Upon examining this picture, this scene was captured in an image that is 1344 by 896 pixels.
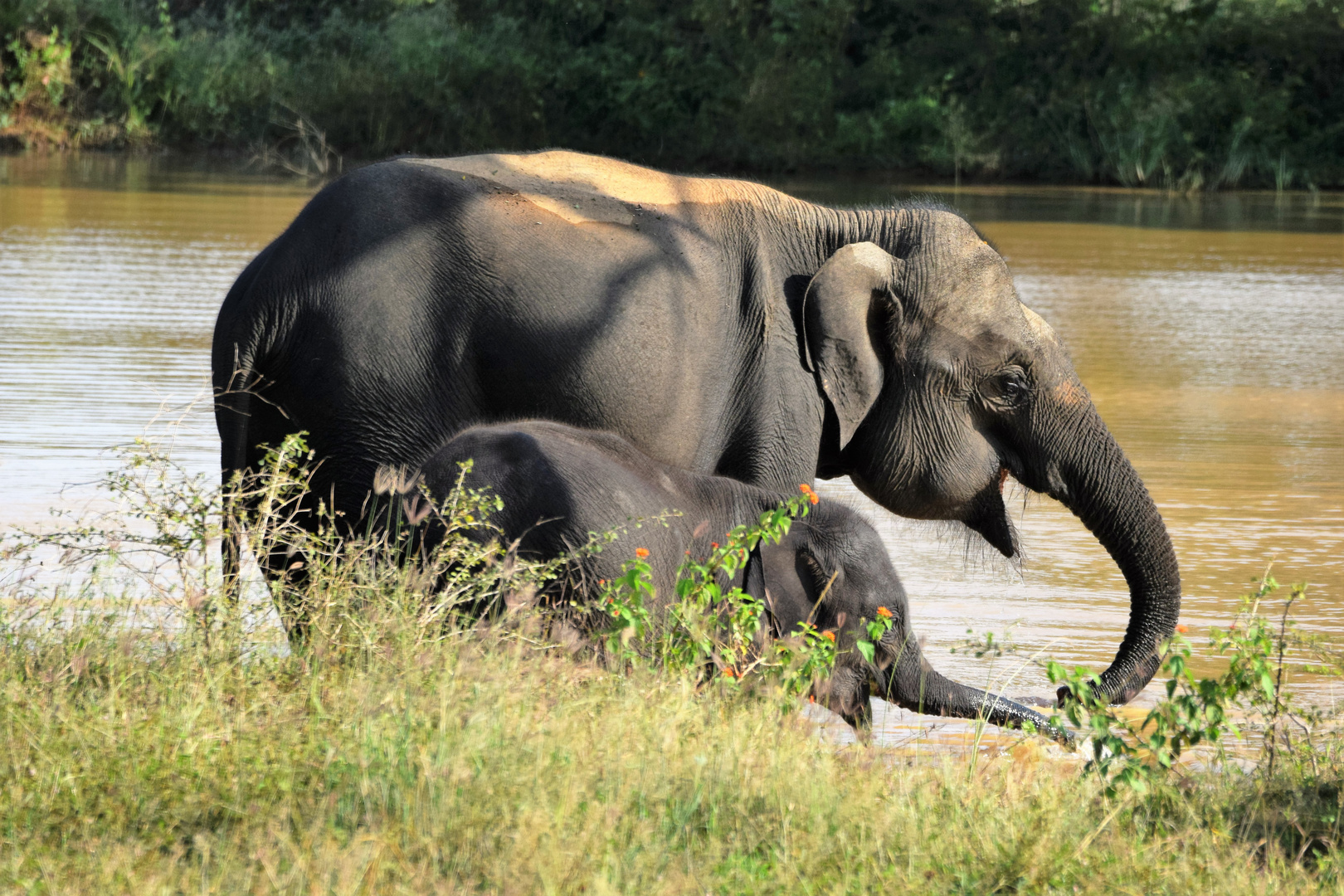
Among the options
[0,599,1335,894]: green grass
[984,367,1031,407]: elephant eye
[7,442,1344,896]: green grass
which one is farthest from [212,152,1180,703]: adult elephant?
[0,599,1335,894]: green grass

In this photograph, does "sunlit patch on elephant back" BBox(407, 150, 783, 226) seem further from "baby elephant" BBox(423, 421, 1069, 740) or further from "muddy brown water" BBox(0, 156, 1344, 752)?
"muddy brown water" BBox(0, 156, 1344, 752)

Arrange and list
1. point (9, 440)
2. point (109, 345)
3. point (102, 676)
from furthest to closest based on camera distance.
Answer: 1. point (109, 345)
2. point (9, 440)
3. point (102, 676)

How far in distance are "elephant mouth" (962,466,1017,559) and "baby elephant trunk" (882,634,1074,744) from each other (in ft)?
2.83

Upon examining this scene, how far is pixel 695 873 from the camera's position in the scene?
3.74 metres

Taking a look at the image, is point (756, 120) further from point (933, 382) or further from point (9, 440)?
point (933, 382)

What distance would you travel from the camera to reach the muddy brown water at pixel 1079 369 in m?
7.57

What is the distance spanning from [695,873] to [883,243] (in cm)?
324

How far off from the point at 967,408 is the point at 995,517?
1.38 ft

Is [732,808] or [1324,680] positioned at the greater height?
[732,808]

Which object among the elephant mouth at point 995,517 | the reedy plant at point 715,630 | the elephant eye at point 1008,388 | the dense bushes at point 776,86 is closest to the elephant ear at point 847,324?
the elephant eye at point 1008,388

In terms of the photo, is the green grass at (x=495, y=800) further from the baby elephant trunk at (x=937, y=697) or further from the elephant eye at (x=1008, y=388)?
the elephant eye at (x=1008, y=388)

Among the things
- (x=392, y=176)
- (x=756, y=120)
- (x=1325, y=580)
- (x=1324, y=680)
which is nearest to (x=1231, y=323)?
(x=1325, y=580)

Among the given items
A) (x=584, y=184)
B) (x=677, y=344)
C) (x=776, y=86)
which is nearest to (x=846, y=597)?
(x=677, y=344)

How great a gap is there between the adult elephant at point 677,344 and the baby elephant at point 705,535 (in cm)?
29
